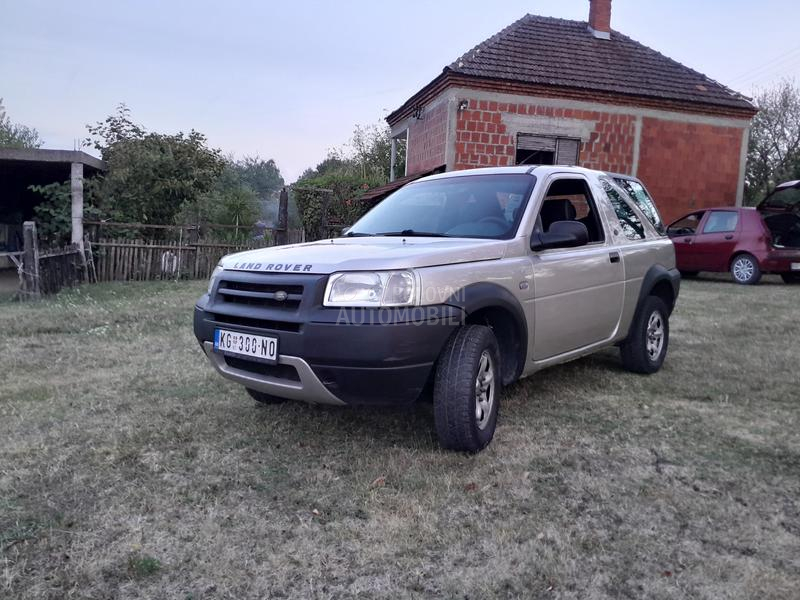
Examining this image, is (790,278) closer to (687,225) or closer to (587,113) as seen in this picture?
(687,225)

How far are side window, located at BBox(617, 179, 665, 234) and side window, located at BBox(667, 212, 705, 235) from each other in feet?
26.4

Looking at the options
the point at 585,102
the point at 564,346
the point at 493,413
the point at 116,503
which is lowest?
the point at 116,503

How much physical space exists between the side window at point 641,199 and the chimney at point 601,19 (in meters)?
12.8

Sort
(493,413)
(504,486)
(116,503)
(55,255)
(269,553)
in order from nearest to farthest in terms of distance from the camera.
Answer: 1. (269,553)
2. (116,503)
3. (504,486)
4. (493,413)
5. (55,255)

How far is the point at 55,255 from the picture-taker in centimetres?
1025

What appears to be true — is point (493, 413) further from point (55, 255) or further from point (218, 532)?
point (55, 255)

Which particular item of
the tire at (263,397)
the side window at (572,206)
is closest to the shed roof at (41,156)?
the tire at (263,397)

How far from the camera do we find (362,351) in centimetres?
298

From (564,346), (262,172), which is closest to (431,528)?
(564,346)

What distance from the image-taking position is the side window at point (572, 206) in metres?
4.53

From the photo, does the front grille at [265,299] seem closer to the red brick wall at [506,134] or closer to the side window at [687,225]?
the red brick wall at [506,134]

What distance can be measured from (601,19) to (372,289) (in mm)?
16509

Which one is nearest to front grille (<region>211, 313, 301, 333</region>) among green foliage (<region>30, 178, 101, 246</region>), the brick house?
green foliage (<region>30, 178, 101, 246</region>)

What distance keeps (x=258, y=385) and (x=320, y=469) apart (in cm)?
57
